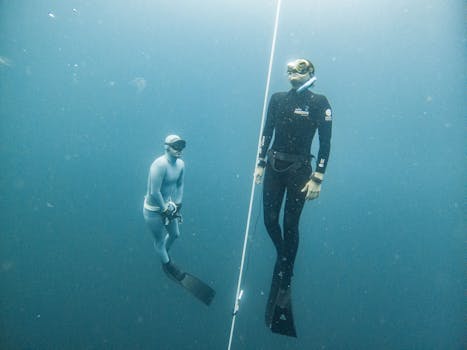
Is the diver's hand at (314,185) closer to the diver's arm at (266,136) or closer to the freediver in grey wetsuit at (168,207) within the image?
the diver's arm at (266,136)

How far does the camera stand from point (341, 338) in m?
2.71

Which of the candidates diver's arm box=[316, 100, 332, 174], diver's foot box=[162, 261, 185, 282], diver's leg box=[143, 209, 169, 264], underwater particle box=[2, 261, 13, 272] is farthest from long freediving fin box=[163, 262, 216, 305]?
underwater particle box=[2, 261, 13, 272]

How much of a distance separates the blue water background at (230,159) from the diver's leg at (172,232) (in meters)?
0.08

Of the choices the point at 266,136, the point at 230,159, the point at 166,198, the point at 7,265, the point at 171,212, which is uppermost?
the point at 266,136

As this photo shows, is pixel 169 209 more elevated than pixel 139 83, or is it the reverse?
pixel 139 83

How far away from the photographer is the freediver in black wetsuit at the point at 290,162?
1.93m

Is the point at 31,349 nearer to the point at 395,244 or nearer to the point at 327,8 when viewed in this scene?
the point at 395,244

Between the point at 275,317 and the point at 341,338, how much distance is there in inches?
42.2

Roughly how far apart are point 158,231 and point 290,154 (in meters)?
1.31

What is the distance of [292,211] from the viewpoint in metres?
2.00

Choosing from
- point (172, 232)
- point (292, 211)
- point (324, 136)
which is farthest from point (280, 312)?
point (324, 136)

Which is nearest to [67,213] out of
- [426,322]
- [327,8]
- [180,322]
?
[180,322]

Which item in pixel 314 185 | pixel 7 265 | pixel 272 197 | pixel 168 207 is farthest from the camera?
pixel 7 265

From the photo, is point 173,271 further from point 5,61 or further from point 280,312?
point 5,61
